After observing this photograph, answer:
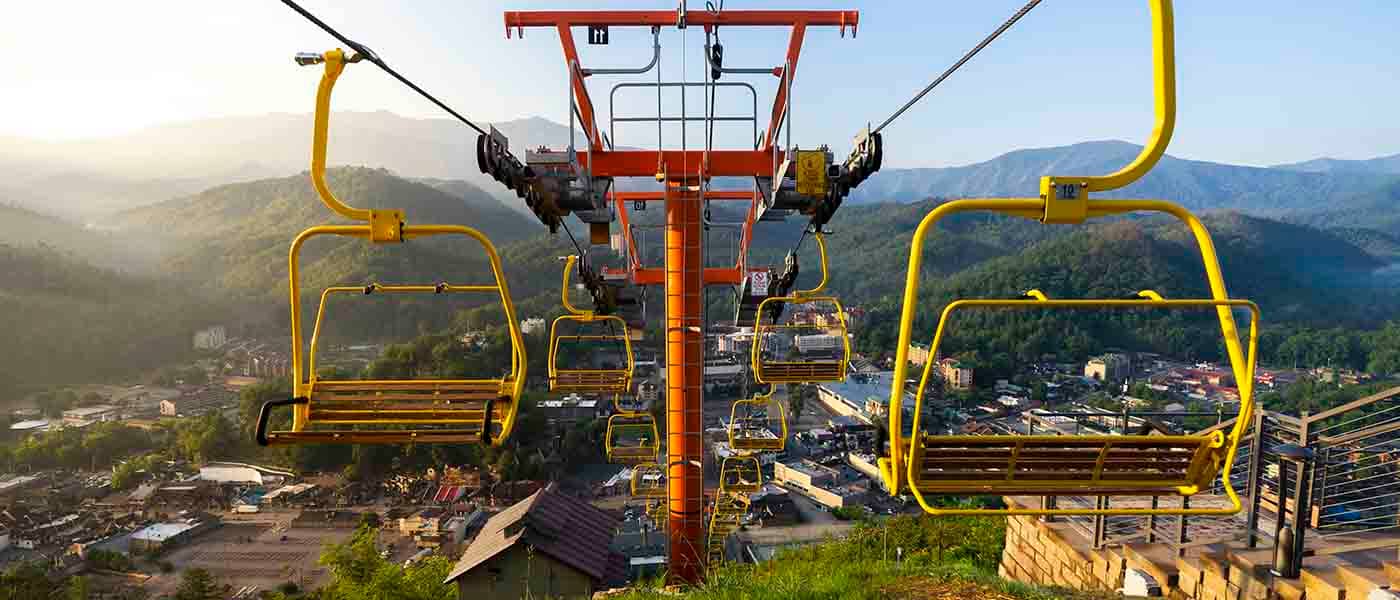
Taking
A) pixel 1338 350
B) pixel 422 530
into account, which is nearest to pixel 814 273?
pixel 1338 350

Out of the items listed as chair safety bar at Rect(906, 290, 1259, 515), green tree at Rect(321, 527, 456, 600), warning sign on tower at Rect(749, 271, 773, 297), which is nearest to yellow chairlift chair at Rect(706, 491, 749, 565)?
warning sign on tower at Rect(749, 271, 773, 297)

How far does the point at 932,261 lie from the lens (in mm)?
92500

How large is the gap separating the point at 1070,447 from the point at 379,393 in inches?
111

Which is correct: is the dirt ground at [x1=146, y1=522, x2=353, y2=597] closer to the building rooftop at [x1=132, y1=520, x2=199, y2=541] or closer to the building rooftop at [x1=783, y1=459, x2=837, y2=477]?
the building rooftop at [x1=132, y1=520, x2=199, y2=541]

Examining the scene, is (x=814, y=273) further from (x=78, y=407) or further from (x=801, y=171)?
(x=801, y=171)

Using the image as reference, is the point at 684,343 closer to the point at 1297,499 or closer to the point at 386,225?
the point at 386,225

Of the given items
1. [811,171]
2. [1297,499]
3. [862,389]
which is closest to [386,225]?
[811,171]

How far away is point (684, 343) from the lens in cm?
711

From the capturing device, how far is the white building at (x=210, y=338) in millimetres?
60594

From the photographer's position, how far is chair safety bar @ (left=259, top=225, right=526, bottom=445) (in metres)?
2.62

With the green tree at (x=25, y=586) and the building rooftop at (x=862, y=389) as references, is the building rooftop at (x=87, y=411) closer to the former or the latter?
the green tree at (x=25, y=586)

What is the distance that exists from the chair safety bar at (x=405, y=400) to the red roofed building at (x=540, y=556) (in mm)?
7353

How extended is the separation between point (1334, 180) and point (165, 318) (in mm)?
283938

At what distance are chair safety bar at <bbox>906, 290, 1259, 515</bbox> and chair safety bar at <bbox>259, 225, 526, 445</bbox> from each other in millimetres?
1585
